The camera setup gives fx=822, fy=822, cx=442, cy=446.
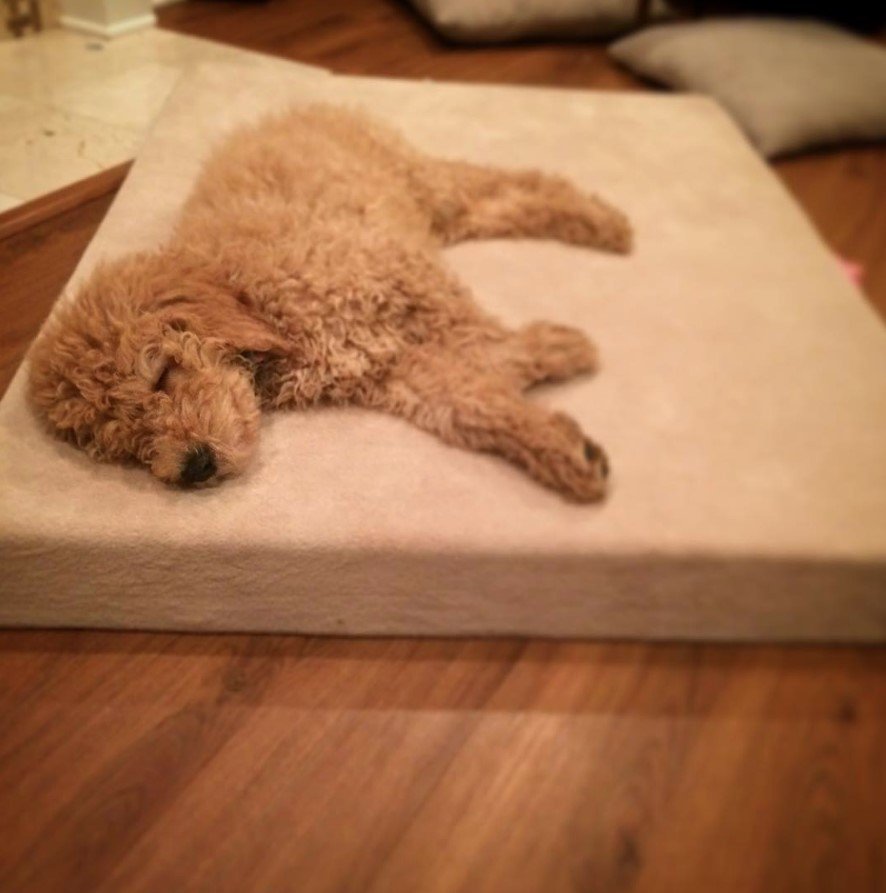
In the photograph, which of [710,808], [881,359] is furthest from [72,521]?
[881,359]

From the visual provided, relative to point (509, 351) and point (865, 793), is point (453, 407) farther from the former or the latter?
point (865, 793)

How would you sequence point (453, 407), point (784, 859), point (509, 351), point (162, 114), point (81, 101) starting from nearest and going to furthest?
point (784, 859), point (453, 407), point (509, 351), point (162, 114), point (81, 101)

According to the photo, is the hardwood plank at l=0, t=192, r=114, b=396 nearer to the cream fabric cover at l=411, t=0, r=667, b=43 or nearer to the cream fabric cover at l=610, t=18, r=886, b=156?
the cream fabric cover at l=411, t=0, r=667, b=43

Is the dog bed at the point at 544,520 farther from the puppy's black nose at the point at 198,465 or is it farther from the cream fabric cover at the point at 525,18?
the cream fabric cover at the point at 525,18

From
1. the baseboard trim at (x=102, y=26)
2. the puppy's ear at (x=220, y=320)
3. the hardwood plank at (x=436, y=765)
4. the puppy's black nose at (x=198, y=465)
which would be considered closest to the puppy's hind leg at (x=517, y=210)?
the puppy's ear at (x=220, y=320)

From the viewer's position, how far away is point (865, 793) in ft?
4.26

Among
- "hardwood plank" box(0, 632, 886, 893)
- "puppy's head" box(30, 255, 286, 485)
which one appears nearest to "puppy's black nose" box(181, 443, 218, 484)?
"puppy's head" box(30, 255, 286, 485)

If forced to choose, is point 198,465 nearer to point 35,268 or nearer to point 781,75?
point 35,268

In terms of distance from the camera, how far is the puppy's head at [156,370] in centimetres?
139

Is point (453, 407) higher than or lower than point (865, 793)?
higher

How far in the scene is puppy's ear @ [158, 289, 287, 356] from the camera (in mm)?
1422

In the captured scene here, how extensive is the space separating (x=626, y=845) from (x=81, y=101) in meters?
3.15

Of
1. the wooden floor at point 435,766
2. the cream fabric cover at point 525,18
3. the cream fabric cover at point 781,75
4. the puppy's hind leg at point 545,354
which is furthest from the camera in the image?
the cream fabric cover at point 525,18

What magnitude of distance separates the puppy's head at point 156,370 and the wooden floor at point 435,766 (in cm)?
36
